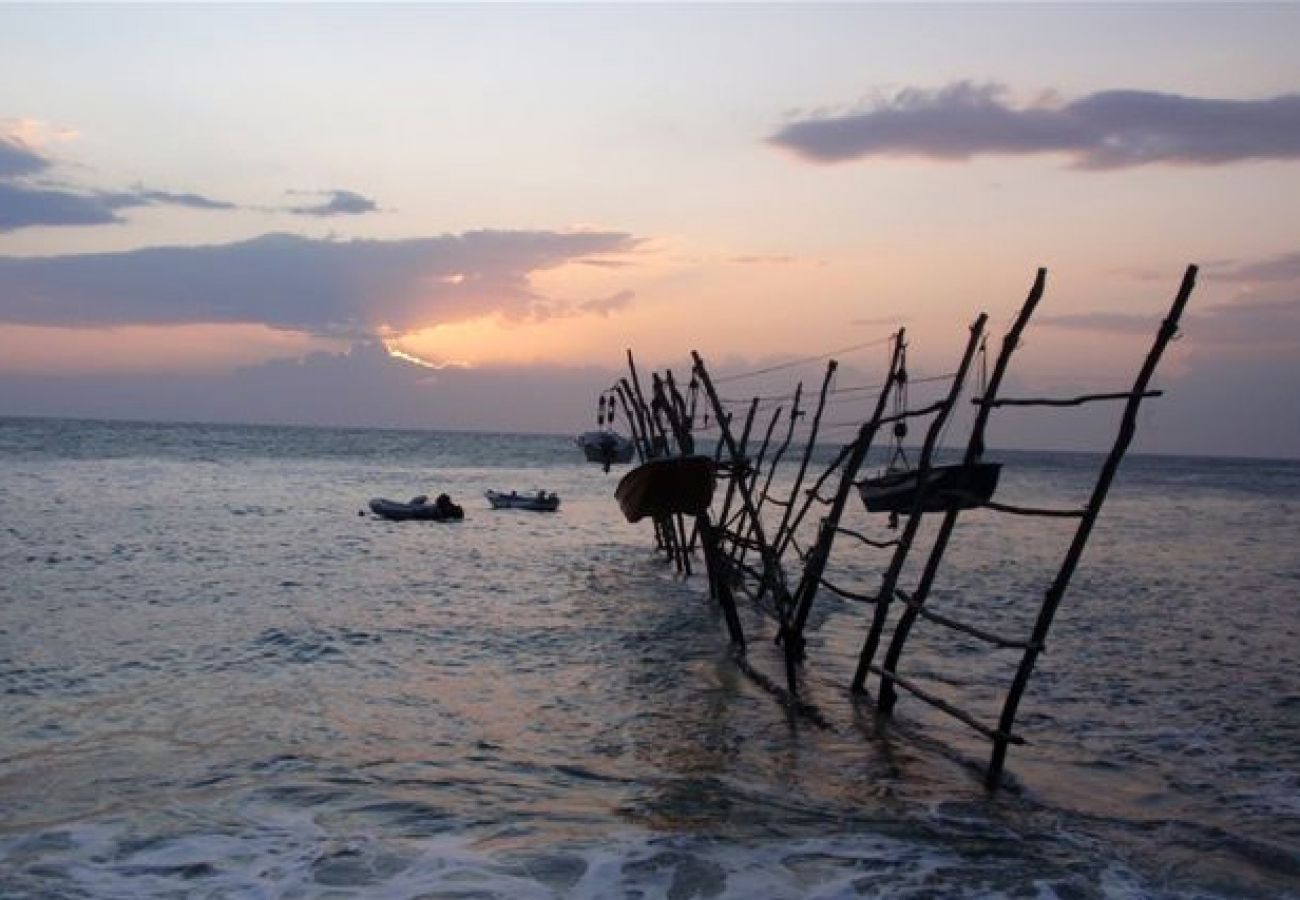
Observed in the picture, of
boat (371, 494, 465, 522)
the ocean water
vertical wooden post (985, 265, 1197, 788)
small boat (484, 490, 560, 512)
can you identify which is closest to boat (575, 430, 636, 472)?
small boat (484, 490, 560, 512)

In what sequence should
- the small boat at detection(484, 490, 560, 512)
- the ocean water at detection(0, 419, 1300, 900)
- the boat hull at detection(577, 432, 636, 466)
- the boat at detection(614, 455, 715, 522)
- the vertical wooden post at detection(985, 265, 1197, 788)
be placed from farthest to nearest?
the boat hull at detection(577, 432, 636, 466) → the small boat at detection(484, 490, 560, 512) → the boat at detection(614, 455, 715, 522) → the vertical wooden post at detection(985, 265, 1197, 788) → the ocean water at detection(0, 419, 1300, 900)

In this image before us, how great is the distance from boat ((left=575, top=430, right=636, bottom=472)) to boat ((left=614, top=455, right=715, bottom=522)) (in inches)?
2057

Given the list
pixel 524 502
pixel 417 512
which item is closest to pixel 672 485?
pixel 417 512

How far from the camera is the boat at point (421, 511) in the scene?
1377 inches

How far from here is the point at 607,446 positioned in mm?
68000

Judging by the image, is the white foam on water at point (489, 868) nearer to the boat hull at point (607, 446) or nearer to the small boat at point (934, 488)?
the small boat at point (934, 488)

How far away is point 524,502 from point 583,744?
30149 millimetres

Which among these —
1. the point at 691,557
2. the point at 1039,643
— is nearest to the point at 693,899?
the point at 1039,643

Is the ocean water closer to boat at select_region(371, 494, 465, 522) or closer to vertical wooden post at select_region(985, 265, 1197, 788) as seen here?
vertical wooden post at select_region(985, 265, 1197, 788)

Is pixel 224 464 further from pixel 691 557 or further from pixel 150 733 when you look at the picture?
pixel 150 733

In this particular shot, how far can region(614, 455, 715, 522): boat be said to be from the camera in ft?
41.3

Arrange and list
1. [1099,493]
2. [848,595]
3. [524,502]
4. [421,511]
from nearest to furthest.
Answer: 1. [1099,493]
2. [848,595]
3. [421,511]
4. [524,502]

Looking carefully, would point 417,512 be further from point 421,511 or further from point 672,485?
point 672,485

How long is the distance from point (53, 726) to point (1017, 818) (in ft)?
29.0
